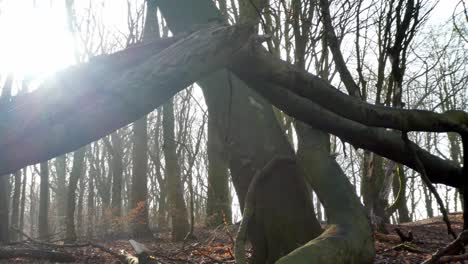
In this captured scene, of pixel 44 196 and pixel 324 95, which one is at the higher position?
pixel 44 196

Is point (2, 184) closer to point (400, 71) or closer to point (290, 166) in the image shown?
point (290, 166)

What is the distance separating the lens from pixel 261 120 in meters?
3.87

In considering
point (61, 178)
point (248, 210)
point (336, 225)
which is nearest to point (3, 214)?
point (248, 210)

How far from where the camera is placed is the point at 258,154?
3764mm

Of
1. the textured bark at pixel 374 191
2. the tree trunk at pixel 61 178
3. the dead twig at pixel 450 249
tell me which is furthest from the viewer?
the tree trunk at pixel 61 178

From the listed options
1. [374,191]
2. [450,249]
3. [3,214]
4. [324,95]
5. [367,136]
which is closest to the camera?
[450,249]

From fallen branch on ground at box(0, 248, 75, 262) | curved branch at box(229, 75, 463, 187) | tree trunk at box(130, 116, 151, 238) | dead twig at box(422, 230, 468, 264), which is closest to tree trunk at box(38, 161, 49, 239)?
tree trunk at box(130, 116, 151, 238)

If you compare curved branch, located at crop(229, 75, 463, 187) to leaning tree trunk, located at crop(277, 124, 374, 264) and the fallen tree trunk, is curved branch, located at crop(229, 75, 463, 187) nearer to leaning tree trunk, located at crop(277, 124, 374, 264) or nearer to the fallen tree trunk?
leaning tree trunk, located at crop(277, 124, 374, 264)

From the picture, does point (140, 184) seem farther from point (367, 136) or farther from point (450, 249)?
point (450, 249)

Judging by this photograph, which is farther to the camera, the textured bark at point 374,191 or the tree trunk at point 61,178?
the tree trunk at point 61,178

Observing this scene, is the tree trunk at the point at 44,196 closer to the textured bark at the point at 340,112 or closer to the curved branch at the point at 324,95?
the textured bark at the point at 340,112

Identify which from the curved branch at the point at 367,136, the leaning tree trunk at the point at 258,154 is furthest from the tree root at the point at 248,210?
the curved branch at the point at 367,136

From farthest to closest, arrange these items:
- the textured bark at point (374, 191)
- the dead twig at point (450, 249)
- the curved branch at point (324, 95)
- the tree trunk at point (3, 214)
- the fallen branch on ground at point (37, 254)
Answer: the tree trunk at point (3, 214)
the textured bark at point (374, 191)
the fallen branch on ground at point (37, 254)
the curved branch at point (324, 95)
the dead twig at point (450, 249)

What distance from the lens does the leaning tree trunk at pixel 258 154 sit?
3.58 meters
